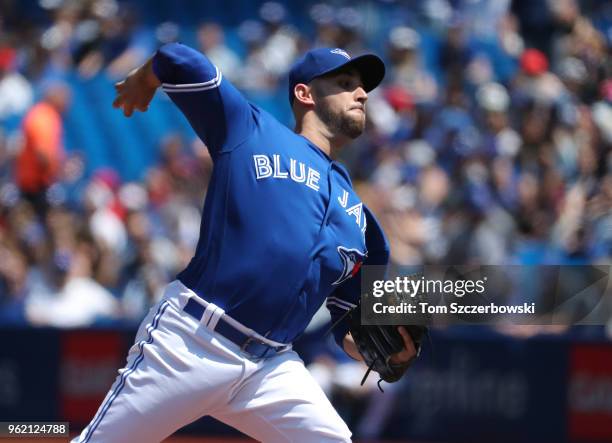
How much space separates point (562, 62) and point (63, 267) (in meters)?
4.83

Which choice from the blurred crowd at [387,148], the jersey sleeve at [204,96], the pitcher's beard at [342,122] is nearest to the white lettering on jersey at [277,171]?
the jersey sleeve at [204,96]

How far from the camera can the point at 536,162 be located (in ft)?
31.4

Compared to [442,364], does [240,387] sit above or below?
above

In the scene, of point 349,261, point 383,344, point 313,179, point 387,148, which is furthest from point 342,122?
point 387,148

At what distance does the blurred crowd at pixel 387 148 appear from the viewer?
9344 mm

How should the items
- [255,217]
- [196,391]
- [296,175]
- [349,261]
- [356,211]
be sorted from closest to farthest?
[196,391] < [255,217] < [296,175] < [349,261] < [356,211]

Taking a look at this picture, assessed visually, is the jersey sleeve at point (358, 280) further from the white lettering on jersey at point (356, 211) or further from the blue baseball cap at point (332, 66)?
the blue baseball cap at point (332, 66)

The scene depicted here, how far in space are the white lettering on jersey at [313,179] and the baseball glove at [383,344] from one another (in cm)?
65

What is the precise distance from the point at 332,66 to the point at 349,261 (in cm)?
77

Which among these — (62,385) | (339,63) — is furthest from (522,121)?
(339,63)

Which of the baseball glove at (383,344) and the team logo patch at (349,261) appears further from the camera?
the baseball glove at (383,344)

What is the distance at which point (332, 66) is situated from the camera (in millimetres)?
4473

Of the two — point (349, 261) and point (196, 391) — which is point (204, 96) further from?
point (196, 391)

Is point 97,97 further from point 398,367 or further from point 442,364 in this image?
point 398,367
